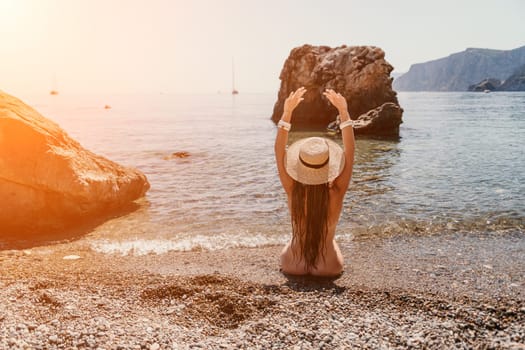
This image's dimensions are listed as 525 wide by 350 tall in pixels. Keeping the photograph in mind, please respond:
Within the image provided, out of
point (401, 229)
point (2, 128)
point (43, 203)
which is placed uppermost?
point (2, 128)

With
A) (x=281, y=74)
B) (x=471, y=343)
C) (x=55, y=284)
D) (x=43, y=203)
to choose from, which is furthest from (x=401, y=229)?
(x=281, y=74)

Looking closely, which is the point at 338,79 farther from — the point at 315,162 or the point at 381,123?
the point at 315,162

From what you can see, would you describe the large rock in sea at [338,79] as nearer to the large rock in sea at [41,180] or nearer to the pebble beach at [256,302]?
the large rock in sea at [41,180]

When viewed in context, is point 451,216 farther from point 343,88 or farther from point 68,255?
point 343,88

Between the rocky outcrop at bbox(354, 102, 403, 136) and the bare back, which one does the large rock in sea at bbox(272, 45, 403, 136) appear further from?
the bare back

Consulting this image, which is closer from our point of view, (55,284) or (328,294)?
(328,294)

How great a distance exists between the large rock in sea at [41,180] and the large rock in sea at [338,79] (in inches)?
1417

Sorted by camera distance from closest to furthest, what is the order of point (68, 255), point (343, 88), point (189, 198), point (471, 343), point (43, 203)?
point (471, 343)
point (68, 255)
point (43, 203)
point (189, 198)
point (343, 88)

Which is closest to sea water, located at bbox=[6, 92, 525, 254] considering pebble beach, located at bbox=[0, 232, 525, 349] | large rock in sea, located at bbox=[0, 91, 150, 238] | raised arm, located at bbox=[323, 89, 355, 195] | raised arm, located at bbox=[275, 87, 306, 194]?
large rock in sea, located at bbox=[0, 91, 150, 238]

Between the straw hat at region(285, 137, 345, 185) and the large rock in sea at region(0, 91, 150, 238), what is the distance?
256 inches

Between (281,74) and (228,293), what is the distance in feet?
177

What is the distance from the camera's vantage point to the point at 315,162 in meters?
5.18

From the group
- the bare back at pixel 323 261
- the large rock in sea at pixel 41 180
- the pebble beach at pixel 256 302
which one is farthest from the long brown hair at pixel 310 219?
the large rock in sea at pixel 41 180

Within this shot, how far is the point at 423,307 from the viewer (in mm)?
5293
